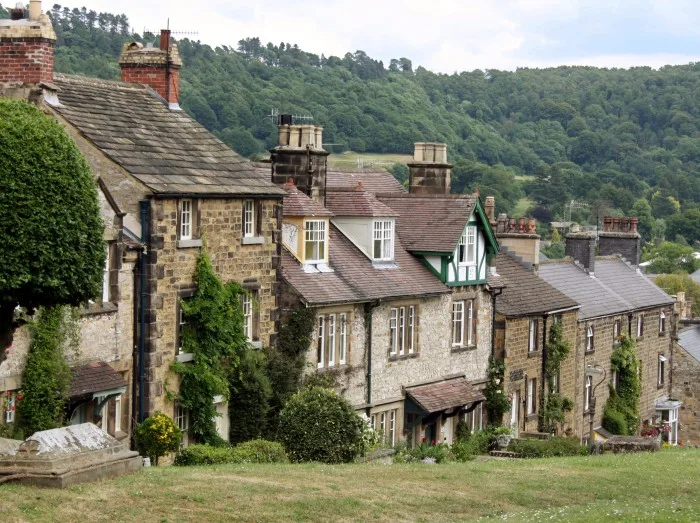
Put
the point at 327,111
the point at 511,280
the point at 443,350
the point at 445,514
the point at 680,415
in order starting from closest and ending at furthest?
the point at 445,514 → the point at 443,350 → the point at 511,280 → the point at 680,415 → the point at 327,111

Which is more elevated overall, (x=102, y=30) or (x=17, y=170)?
(x=102, y=30)

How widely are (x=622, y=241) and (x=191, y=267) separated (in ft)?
128

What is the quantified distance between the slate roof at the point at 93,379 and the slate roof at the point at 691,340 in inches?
1602

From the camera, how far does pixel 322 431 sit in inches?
1288

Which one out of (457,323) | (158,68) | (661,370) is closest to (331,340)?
(457,323)

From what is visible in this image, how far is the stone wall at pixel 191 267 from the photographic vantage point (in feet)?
104

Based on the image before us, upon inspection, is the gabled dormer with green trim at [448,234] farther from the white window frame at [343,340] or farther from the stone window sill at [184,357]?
the stone window sill at [184,357]

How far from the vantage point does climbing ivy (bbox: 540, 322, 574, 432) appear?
166 ft

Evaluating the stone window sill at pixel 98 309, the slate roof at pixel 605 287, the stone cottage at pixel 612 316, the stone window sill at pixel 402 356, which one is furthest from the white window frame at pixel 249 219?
the slate roof at pixel 605 287

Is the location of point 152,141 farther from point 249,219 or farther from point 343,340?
point 343,340

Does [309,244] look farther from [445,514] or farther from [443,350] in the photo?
[445,514]

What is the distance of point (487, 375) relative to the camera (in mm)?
46312

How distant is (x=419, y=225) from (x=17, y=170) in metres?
22.6

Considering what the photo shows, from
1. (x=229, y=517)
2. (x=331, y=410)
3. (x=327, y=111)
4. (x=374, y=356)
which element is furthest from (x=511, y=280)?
(x=327, y=111)
